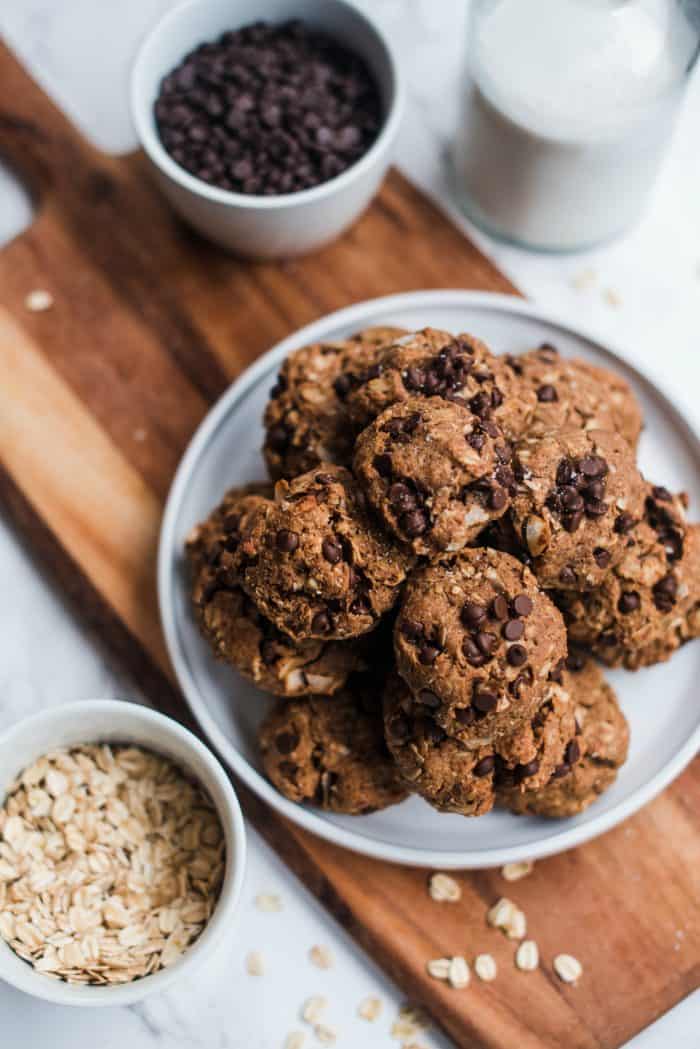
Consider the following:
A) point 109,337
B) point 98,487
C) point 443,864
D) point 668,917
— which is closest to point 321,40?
point 109,337

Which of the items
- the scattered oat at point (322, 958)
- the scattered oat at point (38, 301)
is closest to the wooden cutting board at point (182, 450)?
the scattered oat at point (38, 301)

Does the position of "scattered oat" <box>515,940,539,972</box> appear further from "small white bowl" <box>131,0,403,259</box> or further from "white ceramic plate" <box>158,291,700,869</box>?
"small white bowl" <box>131,0,403,259</box>

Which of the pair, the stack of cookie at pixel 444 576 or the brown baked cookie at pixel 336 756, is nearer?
the stack of cookie at pixel 444 576

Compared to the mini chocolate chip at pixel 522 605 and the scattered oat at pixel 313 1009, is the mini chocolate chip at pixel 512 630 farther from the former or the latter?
the scattered oat at pixel 313 1009

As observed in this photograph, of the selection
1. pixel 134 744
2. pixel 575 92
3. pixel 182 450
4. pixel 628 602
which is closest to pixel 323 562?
pixel 628 602

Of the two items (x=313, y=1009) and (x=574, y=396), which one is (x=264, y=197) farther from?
(x=313, y=1009)

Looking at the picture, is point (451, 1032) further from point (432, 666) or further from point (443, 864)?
point (432, 666)

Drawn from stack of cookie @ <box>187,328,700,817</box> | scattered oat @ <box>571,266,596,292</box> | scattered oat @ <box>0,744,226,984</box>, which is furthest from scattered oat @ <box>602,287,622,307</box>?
scattered oat @ <box>0,744,226,984</box>
